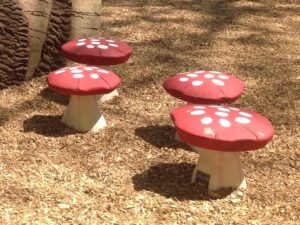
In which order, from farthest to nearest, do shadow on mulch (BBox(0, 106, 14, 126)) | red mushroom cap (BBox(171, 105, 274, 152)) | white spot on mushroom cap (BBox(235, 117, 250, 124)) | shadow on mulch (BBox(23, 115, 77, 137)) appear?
1. shadow on mulch (BBox(0, 106, 14, 126))
2. shadow on mulch (BBox(23, 115, 77, 137))
3. white spot on mushroom cap (BBox(235, 117, 250, 124))
4. red mushroom cap (BBox(171, 105, 274, 152))

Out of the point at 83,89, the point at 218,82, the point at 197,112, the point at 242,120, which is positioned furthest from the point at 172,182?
the point at 83,89

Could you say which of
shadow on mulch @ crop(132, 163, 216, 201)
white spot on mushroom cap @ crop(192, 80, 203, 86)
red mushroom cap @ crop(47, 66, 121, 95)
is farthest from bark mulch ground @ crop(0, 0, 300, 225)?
white spot on mushroom cap @ crop(192, 80, 203, 86)

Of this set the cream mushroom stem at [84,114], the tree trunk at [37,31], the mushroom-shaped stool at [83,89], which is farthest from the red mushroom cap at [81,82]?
the tree trunk at [37,31]

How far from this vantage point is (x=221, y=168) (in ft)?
9.54

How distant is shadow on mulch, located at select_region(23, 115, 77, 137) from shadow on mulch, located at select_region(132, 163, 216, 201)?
2.56ft

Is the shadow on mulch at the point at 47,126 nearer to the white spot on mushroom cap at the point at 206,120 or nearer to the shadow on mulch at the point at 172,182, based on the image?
the shadow on mulch at the point at 172,182

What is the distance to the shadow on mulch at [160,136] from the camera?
354 cm

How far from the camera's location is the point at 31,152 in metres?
3.37

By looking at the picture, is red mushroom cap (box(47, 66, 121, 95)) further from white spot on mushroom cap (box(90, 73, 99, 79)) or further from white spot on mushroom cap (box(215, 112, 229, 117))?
white spot on mushroom cap (box(215, 112, 229, 117))

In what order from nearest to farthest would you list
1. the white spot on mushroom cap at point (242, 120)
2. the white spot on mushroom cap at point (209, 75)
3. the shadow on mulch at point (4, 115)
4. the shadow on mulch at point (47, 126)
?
1. the white spot on mushroom cap at point (242, 120)
2. the white spot on mushroom cap at point (209, 75)
3. the shadow on mulch at point (47, 126)
4. the shadow on mulch at point (4, 115)

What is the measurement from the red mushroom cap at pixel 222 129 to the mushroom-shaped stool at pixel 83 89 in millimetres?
775

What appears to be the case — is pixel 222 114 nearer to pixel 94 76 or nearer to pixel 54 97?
pixel 94 76

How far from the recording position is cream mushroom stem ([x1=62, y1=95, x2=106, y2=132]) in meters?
3.64

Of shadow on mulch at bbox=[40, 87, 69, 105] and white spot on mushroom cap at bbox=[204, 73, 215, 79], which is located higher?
white spot on mushroom cap at bbox=[204, 73, 215, 79]
